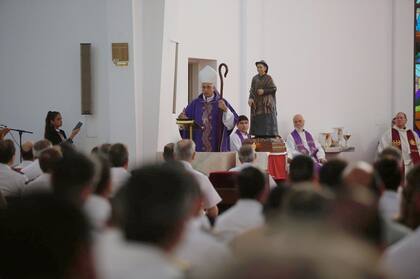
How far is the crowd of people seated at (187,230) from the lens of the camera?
4.38 ft

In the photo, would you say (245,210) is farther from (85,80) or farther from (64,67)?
(64,67)

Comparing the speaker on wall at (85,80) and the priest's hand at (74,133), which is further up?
the speaker on wall at (85,80)

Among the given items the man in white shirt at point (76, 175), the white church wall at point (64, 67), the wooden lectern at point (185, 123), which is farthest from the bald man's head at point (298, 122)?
the man in white shirt at point (76, 175)

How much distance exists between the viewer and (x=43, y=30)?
12.7m

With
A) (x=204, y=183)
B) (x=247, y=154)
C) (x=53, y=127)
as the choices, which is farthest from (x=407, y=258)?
(x=53, y=127)

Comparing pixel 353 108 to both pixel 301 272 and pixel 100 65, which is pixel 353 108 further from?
pixel 301 272

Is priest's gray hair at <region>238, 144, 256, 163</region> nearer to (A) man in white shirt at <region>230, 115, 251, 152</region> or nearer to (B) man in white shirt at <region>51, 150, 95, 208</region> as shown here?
(B) man in white shirt at <region>51, 150, 95, 208</region>

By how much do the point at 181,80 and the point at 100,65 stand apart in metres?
1.57

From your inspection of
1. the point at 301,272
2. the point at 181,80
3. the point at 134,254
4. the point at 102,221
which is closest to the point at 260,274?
the point at 301,272

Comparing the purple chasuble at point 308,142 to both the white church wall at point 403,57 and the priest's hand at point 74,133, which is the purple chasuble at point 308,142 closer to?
the white church wall at point 403,57

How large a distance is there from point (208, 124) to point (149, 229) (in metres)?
10.2

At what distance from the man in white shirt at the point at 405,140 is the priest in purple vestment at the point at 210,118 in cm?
403

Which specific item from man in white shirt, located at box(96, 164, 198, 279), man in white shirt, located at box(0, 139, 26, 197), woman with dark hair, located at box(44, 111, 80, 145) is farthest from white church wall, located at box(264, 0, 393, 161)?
man in white shirt, located at box(96, 164, 198, 279)

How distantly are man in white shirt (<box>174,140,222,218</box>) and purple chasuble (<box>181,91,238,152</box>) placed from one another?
487 centimetres
